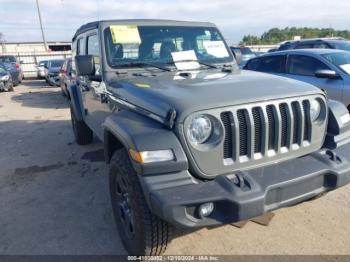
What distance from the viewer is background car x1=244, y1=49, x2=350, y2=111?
605 centimetres

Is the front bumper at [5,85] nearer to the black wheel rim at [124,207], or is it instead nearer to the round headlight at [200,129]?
the black wheel rim at [124,207]

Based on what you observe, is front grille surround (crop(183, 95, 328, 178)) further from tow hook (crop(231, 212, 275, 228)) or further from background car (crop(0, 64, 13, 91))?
background car (crop(0, 64, 13, 91))

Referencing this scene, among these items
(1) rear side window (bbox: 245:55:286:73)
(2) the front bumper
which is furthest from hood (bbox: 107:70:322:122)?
(2) the front bumper

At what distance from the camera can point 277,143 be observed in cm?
262

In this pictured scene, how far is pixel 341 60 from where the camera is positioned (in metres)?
6.49

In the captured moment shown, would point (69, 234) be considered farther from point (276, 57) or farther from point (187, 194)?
point (276, 57)

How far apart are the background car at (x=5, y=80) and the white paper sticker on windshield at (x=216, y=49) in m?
13.6

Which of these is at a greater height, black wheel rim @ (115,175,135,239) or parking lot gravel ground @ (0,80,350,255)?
black wheel rim @ (115,175,135,239)

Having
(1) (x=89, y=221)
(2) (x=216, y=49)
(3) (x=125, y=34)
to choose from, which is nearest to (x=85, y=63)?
(3) (x=125, y=34)

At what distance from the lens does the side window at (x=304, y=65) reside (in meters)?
6.49

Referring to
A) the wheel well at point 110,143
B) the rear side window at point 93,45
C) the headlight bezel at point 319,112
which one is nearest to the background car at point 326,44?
the headlight bezel at point 319,112

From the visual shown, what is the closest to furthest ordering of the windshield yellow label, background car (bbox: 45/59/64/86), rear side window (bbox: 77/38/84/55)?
the windshield yellow label < rear side window (bbox: 77/38/84/55) < background car (bbox: 45/59/64/86)

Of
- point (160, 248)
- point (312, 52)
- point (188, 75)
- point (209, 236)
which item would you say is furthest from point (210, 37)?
point (312, 52)

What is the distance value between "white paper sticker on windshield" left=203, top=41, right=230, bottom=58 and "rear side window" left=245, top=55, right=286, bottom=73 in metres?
3.41
